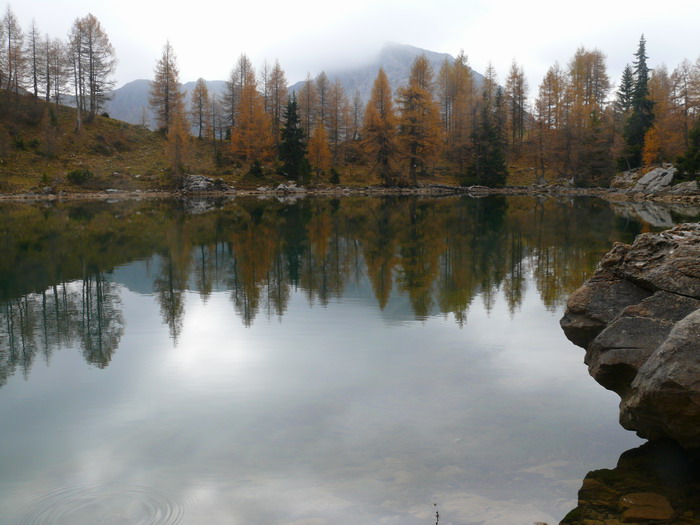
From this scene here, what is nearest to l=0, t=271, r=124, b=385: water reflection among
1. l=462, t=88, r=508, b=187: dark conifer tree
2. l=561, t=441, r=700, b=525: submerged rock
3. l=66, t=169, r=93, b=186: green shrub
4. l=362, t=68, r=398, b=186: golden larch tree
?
l=561, t=441, r=700, b=525: submerged rock

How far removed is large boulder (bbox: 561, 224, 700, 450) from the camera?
19.4 ft

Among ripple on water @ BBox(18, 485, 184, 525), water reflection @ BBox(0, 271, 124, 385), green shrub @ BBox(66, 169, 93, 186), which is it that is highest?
green shrub @ BBox(66, 169, 93, 186)

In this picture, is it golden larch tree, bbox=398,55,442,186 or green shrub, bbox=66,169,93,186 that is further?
golden larch tree, bbox=398,55,442,186

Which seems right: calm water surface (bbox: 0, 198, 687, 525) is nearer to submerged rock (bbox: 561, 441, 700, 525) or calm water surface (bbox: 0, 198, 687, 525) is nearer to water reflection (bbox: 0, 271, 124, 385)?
water reflection (bbox: 0, 271, 124, 385)

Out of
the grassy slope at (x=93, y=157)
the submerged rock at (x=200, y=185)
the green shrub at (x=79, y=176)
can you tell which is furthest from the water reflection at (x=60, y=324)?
the submerged rock at (x=200, y=185)

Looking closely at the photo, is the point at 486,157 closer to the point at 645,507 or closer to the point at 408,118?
the point at 408,118

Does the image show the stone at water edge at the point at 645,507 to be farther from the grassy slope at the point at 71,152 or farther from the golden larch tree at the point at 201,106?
the golden larch tree at the point at 201,106

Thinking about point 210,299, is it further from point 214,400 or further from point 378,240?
point 378,240

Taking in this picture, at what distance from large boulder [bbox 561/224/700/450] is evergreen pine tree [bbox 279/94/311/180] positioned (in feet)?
215

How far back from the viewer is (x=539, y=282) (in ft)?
57.4

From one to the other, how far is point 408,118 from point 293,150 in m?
14.7

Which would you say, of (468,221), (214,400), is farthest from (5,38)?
(214,400)

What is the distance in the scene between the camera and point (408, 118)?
7044 cm

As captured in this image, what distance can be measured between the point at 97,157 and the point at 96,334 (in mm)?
65064
